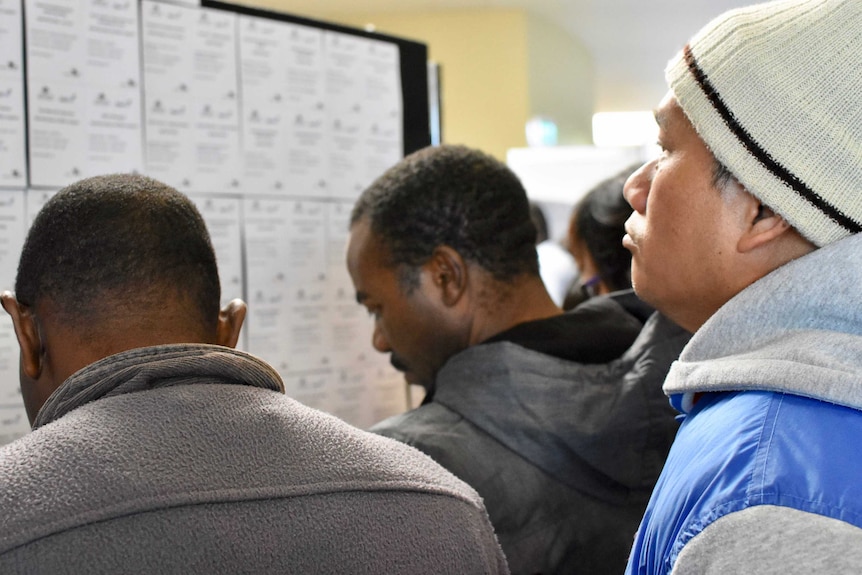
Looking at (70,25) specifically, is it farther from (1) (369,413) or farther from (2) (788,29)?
(2) (788,29)

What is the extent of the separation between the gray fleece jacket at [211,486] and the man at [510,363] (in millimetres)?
413

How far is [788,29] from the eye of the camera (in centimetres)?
88

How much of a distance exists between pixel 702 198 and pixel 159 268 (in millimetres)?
594

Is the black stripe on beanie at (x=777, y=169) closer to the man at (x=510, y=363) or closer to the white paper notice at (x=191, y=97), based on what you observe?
the man at (x=510, y=363)

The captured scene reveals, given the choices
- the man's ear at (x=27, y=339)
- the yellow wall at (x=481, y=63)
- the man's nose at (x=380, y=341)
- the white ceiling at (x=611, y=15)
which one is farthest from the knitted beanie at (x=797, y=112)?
the yellow wall at (x=481, y=63)

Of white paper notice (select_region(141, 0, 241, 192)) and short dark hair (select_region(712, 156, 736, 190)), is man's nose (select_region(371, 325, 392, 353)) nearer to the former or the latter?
white paper notice (select_region(141, 0, 241, 192))

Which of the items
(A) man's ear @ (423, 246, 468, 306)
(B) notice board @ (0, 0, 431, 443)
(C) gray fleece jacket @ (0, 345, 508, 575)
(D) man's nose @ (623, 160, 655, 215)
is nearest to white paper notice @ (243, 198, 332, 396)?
(B) notice board @ (0, 0, 431, 443)

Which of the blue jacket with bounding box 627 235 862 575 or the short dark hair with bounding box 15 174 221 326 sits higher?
the short dark hair with bounding box 15 174 221 326

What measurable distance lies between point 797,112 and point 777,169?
6 cm

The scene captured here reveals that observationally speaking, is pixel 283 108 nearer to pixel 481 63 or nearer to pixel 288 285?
pixel 288 285

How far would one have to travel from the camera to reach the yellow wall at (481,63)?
682 centimetres

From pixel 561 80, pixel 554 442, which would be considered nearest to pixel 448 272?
pixel 554 442

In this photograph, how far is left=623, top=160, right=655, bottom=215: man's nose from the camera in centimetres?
103

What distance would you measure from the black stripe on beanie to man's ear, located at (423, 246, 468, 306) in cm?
79
